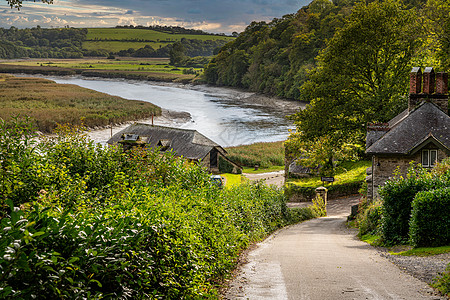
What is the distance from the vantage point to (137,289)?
6.25 meters

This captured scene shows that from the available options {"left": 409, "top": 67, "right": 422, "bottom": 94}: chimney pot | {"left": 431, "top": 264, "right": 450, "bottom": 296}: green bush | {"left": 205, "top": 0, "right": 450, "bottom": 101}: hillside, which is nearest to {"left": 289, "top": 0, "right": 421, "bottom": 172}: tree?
{"left": 409, "top": 67, "right": 422, "bottom": 94}: chimney pot

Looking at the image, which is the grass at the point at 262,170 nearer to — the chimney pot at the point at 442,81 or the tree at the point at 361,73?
the tree at the point at 361,73

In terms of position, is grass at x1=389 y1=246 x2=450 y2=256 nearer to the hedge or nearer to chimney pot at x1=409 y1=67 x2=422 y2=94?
chimney pot at x1=409 y1=67 x2=422 y2=94

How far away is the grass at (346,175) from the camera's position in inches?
1654

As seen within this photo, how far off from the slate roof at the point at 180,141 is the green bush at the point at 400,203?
3442 cm

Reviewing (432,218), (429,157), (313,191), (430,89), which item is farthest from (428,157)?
(313,191)

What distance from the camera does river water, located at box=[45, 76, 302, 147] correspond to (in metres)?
75.2

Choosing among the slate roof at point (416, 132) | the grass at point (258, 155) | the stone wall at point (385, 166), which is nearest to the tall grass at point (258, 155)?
the grass at point (258, 155)

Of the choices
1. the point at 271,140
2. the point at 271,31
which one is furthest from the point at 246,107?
the point at 271,31

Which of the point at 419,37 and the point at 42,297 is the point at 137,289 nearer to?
the point at 42,297

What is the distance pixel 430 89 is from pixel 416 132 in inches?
115

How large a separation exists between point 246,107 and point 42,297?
100968mm

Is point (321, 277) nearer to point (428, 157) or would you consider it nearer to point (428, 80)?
point (428, 157)

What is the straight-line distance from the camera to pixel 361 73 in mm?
37438
